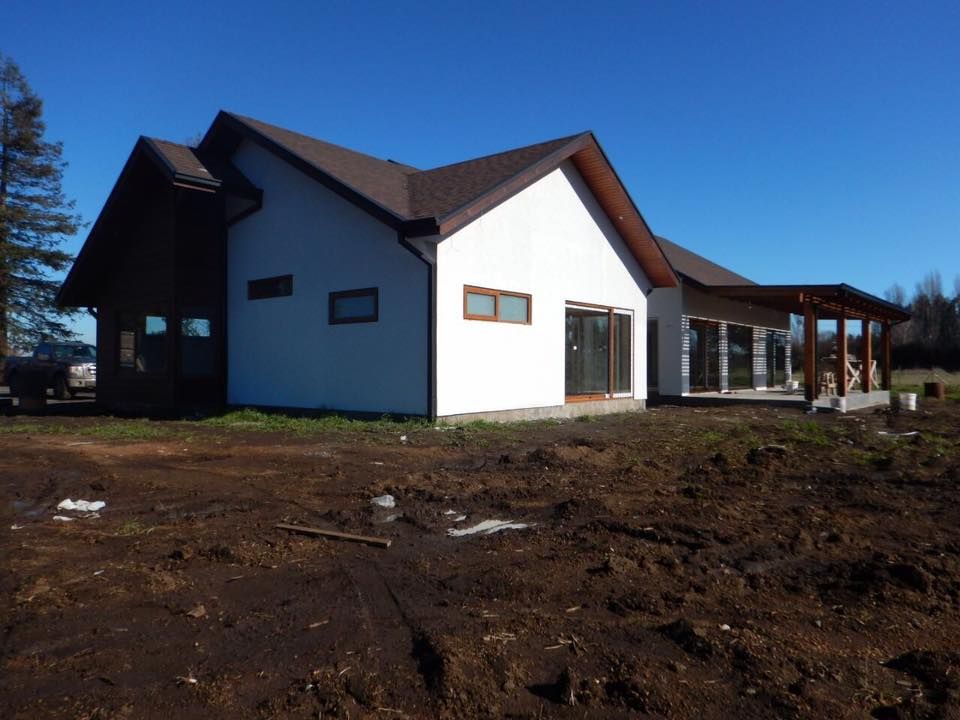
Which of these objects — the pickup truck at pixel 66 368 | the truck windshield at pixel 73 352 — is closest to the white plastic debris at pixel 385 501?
the pickup truck at pixel 66 368

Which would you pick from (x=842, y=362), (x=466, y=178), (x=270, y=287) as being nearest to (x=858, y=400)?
(x=842, y=362)

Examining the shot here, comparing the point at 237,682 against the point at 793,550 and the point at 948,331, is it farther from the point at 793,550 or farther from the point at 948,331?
the point at 948,331

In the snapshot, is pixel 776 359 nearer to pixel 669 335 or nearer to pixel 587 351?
pixel 669 335

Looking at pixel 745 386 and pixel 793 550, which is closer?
pixel 793 550

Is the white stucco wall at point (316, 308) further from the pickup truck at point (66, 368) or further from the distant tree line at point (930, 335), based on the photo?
the distant tree line at point (930, 335)

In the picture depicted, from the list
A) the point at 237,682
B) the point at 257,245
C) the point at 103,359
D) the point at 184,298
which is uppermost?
the point at 257,245

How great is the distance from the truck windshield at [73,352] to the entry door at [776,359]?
75.3 feet

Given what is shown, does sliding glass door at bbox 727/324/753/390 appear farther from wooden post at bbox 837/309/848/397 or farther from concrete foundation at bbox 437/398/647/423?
concrete foundation at bbox 437/398/647/423

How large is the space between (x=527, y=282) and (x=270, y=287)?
17.5 feet

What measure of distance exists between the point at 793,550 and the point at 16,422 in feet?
44.3

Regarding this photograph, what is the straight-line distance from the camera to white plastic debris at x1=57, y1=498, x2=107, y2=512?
6.03 meters

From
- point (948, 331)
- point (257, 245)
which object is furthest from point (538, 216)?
point (948, 331)

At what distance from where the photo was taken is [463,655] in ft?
10.2

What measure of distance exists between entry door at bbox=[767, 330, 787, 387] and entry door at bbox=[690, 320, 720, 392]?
4.49 meters
